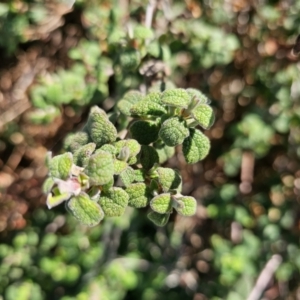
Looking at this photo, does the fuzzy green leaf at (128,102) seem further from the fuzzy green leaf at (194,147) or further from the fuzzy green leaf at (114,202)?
the fuzzy green leaf at (114,202)

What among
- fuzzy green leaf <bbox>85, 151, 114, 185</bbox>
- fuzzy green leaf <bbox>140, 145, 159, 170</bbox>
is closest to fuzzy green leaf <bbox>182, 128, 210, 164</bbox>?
fuzzy green leaf <bbox>140, 145, 159, 170</bbox>

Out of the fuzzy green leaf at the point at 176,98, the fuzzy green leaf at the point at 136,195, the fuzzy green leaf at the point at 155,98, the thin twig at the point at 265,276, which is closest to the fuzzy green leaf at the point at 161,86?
the fuzzy green leaf at the point at 155,98

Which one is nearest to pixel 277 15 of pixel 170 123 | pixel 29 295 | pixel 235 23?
pixel 235 23

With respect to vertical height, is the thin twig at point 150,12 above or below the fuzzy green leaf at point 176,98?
below

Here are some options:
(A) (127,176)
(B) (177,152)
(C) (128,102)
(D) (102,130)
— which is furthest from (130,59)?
(B) (177,152)

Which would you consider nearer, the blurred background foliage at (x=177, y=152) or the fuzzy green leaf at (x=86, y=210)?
the fuzzy green leaf at (x=86, y=210)

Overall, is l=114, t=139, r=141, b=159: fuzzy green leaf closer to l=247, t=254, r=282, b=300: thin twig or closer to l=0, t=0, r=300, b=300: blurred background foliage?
l=0, t=0, r=300, b=300: blurred background foliage

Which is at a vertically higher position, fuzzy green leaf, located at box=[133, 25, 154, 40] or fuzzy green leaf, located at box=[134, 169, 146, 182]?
fuzzy green leaf, located at box=[133, 25, 154, 40]
